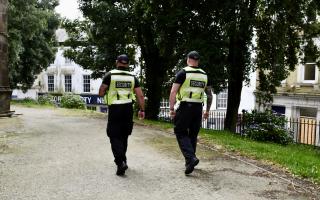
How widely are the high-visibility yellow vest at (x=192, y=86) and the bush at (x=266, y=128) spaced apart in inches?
320

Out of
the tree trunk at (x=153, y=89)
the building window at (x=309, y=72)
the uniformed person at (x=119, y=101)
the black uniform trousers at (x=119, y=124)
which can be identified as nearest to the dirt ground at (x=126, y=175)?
the black uniform trousers at (x=119, y=124)

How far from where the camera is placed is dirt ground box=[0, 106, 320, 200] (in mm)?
5668

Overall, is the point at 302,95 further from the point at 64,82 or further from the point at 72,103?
the point at 64,82

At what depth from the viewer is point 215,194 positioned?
18.9 ft

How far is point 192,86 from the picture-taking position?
6887mm

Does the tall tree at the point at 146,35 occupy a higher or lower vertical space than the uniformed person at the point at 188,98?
higher

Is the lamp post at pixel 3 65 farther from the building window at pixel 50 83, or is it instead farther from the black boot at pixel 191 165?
the building window at pixel 50 83

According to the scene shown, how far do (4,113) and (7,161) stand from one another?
27.1 ft

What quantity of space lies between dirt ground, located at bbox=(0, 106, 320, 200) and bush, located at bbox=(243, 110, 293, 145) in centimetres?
588

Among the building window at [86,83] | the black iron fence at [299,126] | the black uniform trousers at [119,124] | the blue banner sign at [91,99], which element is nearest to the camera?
the black uniform trousers at [119,124]

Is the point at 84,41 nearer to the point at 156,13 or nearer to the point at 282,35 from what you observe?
the point at 156,13

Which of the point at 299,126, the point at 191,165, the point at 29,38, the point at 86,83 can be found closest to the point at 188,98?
the point at 191,165

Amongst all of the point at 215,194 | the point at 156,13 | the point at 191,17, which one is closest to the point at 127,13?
the point at 156,13

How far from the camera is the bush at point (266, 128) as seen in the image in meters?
14.5
